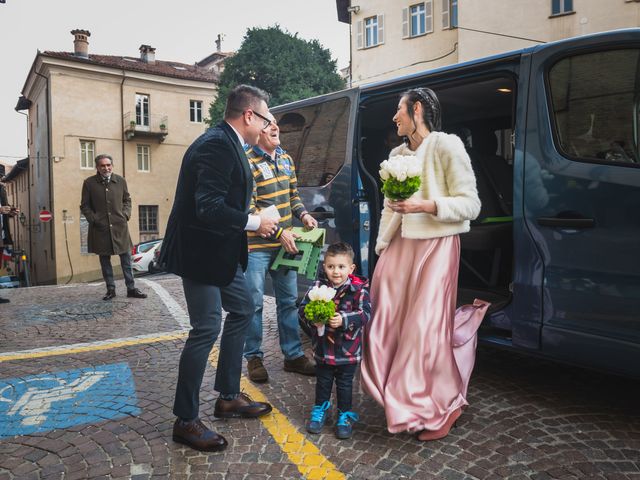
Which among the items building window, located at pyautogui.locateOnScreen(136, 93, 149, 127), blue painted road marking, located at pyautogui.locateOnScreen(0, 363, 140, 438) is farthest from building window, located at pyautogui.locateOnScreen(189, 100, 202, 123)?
blue painted road marking, located at pyautogui.locateOnScreen(0, 363, 140, 438)

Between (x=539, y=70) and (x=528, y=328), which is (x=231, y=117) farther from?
(x=528, y=328)

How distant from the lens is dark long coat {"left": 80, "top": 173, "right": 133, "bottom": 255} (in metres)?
7.56

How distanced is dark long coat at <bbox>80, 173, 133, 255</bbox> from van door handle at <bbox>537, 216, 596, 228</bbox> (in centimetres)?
613

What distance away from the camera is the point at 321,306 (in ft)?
9.07

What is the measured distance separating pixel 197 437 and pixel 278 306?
4.53 feet

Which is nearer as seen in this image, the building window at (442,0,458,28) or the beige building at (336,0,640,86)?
the beige building at (336,0,640,86)

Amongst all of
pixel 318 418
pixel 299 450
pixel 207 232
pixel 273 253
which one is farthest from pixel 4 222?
pixel 299 450

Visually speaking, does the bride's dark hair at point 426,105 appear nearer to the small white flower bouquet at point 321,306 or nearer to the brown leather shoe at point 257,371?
the small white flower bouquet at point 321,306

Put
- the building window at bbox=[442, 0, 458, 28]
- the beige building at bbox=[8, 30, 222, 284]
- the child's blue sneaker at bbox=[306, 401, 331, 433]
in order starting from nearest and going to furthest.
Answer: the child's blue sneaker at bbox=[306, 401, 331, 433] → the building window at bbox=[442, 0, 458, 28] → the beige building at bbox=[8, 30, 222, 284]

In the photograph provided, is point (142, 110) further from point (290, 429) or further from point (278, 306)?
point (290, 429)

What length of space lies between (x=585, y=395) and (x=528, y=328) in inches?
30.7

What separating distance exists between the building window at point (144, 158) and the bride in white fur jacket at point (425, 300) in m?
29.6

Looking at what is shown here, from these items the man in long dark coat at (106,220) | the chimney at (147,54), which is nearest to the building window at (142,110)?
the chimney at (147,54)

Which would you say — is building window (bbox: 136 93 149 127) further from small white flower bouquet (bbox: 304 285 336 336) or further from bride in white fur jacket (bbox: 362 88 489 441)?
small white flower bouquet (bbox: 304 285 336 336)
